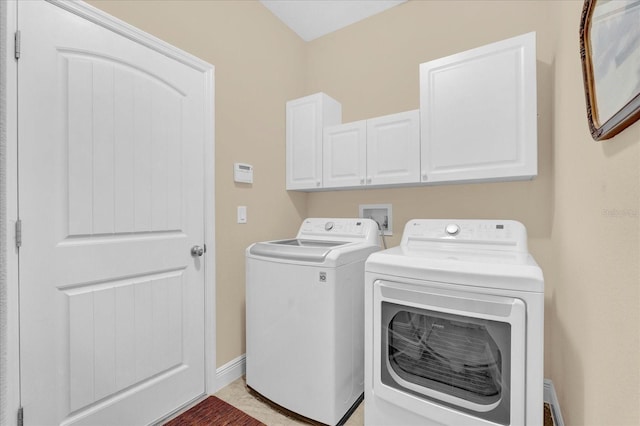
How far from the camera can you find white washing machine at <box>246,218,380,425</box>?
1.52 meters

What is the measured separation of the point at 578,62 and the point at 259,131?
1814 mm

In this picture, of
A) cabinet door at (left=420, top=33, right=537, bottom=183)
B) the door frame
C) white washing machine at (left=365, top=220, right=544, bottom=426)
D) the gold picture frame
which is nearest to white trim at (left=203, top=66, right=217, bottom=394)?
the door frame

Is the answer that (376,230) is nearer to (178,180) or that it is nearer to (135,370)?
(178,180)

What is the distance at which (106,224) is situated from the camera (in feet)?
4.52

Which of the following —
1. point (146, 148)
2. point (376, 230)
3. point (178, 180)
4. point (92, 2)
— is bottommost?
point (376, 230)

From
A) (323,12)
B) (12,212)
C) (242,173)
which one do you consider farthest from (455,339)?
(323,12)

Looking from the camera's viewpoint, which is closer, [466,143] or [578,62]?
[578,62]

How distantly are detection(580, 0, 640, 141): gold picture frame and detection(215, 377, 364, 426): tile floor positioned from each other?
5.61 ft

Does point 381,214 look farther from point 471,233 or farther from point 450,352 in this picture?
point 450,352

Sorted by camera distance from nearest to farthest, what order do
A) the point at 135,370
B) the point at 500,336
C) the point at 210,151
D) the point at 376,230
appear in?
the point at 500,336
the point at 135,370
the point at 210,151
the point at 376,230

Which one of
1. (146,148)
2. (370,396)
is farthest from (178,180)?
(370,396)

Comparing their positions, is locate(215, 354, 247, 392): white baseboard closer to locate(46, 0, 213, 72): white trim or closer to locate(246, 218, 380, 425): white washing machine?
locate(246, 218, 380, 425): white washing machine

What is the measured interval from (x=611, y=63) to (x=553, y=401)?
183 cm

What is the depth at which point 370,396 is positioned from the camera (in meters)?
1.42
